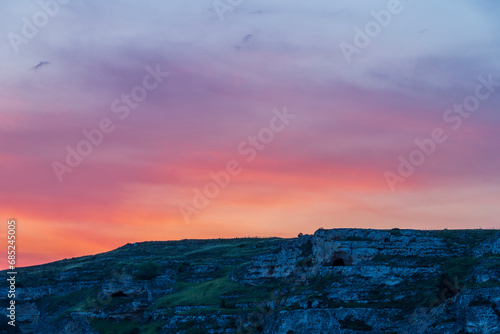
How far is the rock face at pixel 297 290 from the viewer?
3051 inches

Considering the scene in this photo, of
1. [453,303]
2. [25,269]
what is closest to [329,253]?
[453,303]

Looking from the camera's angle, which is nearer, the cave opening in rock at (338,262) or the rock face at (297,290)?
the rock face at (297,290)

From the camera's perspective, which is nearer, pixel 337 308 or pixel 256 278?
pixel 337 308

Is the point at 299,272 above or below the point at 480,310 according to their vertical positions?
above

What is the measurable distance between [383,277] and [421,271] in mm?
3860

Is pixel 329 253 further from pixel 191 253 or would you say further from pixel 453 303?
pixel 191 253

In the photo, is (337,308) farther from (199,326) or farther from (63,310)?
(63,310)

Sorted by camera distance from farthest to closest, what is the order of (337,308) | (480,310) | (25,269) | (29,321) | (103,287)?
(25,269), (29,321), (103,287), (337,308), (480,310)

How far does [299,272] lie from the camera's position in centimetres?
9769

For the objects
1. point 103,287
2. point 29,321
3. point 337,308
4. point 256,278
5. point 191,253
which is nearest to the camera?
point 337,308

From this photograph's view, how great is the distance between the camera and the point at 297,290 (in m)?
91.9

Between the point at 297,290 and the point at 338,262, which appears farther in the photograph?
the point at 338,262

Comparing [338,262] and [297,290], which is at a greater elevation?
[338,262]

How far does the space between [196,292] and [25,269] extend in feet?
194
